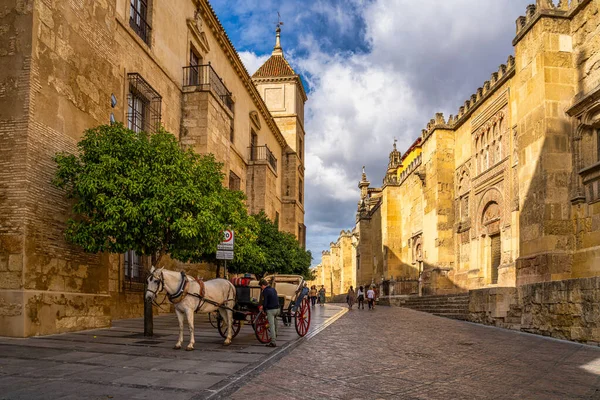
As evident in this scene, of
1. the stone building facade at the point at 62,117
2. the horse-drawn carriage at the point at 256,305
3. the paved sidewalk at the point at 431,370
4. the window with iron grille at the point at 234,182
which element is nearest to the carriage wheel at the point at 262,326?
the horse-drawn carriage at the point at 256,305

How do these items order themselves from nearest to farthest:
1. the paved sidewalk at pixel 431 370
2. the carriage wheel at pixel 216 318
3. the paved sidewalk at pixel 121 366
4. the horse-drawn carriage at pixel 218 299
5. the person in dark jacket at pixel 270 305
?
the paved sidewalk at pixel 121 366
the paved sidewalk at pixel 431 370
the horse-drawn carriage at pixel 218 299
the person in dark jacket at pixel 270 305
the carriage wheel at pixel 216 318

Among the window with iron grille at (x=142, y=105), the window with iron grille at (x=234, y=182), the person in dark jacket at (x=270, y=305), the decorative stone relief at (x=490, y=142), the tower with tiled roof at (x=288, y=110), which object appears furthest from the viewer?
the tower with tiled roof at (x=288, y=110)

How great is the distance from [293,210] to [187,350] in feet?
109

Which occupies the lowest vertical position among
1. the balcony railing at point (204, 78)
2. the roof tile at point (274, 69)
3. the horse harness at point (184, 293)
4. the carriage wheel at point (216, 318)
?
the carriage wheel at point (216, 318)

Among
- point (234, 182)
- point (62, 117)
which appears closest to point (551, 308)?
point (62, 117)

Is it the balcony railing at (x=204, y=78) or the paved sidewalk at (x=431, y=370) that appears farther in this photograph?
the balcony railing at (x=204, y=78)

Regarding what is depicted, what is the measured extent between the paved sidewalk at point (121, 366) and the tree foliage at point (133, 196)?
1.83 metres

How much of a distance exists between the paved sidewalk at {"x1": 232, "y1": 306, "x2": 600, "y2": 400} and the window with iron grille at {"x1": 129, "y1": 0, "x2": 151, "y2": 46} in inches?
422

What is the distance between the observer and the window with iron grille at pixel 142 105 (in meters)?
16.2

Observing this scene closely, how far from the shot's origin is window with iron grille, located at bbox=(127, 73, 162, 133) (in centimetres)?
1625

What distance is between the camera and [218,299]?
10.1 metres

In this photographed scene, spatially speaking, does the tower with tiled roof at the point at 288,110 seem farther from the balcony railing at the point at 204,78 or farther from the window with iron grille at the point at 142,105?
the window with iron grille at the point at 142,105

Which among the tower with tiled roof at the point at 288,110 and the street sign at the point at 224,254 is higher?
the tower with tiled roof at the point at 288,110

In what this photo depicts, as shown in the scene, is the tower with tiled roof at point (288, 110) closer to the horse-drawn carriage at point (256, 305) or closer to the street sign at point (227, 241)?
the horse-drawn carriage at point (256, 305)
